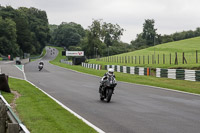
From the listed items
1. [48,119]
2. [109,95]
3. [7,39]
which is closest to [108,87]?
[109,95]

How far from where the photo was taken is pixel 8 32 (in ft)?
373

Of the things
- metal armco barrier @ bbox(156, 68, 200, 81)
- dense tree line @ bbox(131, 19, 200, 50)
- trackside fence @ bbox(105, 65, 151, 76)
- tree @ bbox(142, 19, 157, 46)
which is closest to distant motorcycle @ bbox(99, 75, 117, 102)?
metal armco barrier @ bbox(156, 68, 200, 81)

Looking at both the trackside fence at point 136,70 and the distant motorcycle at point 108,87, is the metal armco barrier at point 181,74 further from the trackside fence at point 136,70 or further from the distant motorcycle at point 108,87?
the distant motorcycle at point 108,87

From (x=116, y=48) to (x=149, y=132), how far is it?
477ft

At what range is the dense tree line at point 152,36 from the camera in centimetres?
16488

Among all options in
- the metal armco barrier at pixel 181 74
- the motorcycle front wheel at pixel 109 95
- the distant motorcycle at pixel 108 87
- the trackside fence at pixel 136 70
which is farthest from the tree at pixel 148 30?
the motorcycle front wheel at pixel 109 95

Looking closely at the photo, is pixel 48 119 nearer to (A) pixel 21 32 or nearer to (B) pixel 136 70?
(B) pixel 136 70

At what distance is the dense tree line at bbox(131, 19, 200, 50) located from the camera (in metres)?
165

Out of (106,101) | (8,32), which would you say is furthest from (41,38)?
(106,101)

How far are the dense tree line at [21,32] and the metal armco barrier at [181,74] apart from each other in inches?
3319

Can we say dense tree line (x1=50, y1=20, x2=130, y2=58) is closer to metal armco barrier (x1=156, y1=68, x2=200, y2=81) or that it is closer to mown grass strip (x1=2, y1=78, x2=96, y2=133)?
metal armco barrier (x1=156, y1=68, x2=200, y2=81)

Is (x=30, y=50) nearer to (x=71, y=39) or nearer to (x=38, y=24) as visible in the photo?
(x=38, y=24)

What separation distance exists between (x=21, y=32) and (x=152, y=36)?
226 ft

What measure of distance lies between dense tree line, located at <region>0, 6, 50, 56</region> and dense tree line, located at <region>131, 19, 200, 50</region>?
151ft
